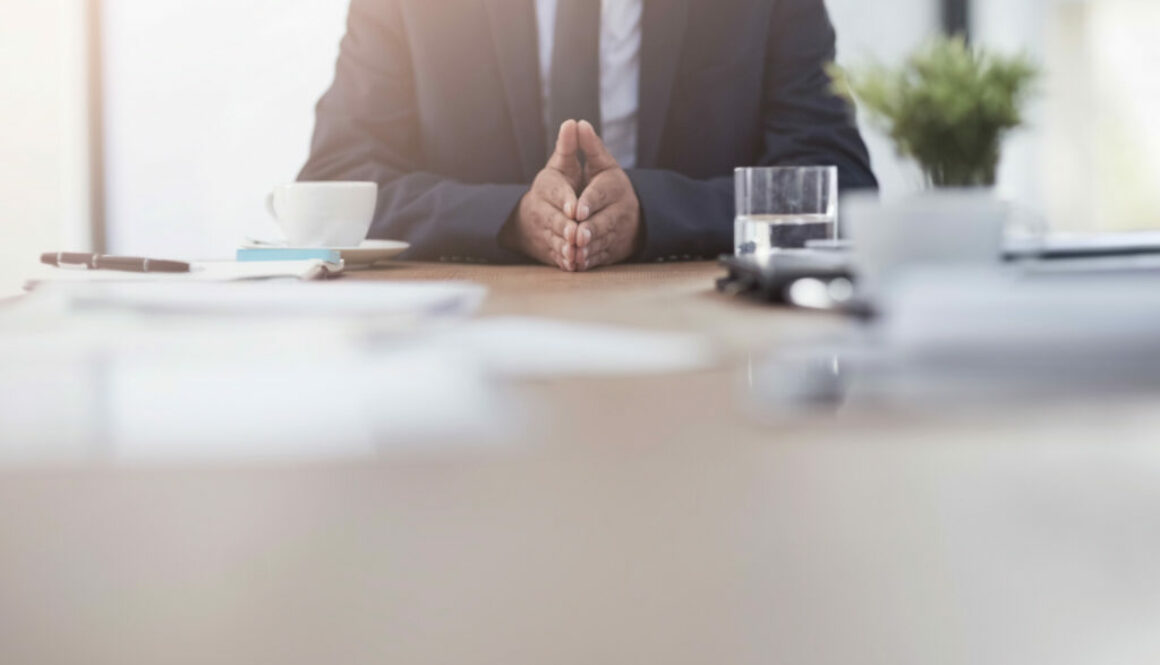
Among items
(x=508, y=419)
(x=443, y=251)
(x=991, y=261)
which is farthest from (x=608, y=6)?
(x=508, y=419)

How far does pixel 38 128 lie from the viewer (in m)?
3.17

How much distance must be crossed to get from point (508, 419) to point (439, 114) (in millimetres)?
1414

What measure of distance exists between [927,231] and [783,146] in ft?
3.55

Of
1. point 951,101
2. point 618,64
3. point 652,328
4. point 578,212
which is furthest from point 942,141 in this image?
point 618,64

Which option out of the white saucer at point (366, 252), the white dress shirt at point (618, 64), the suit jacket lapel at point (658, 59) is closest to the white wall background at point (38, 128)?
the white dress shirt at point (618, 64)

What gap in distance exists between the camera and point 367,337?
467 mm

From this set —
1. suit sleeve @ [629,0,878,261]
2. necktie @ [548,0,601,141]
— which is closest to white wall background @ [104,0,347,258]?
necktie @ [548,0,601,141]

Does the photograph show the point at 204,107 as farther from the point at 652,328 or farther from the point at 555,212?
the point at 652,328

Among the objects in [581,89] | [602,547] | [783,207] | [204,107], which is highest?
[204,107]

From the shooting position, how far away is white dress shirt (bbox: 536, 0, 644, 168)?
1747 millimetres

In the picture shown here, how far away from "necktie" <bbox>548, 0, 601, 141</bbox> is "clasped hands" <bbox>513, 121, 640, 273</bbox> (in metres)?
0.51

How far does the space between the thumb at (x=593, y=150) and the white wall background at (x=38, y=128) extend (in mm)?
2633

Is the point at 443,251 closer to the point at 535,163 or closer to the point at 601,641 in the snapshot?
the point at 535,163

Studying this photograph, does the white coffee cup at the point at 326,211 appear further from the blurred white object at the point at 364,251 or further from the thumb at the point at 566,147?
the thumb at the point at 566,147
